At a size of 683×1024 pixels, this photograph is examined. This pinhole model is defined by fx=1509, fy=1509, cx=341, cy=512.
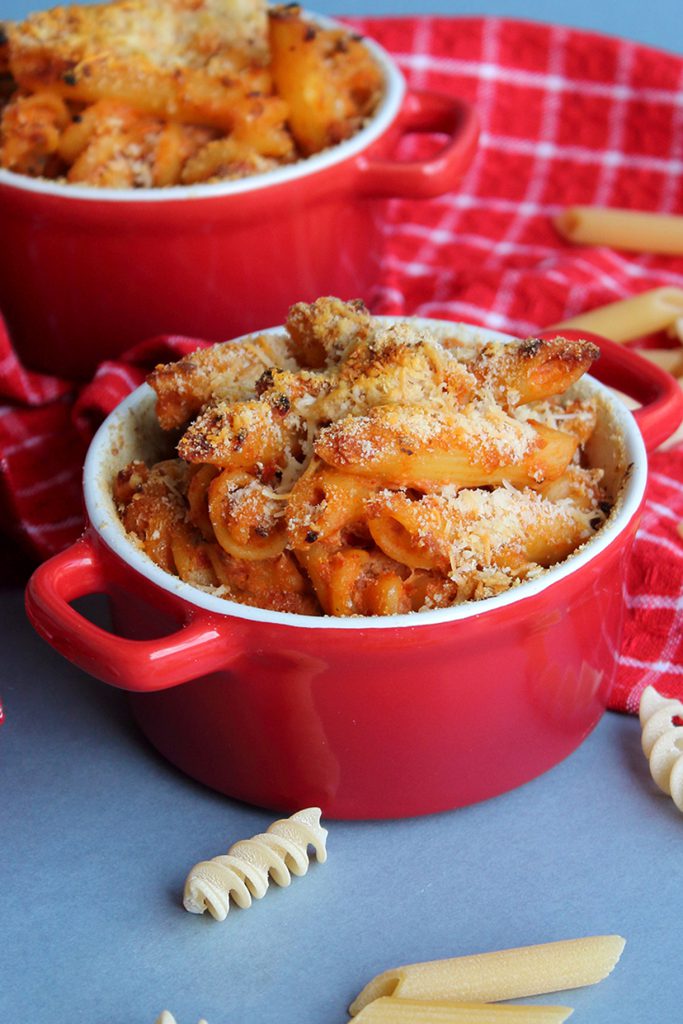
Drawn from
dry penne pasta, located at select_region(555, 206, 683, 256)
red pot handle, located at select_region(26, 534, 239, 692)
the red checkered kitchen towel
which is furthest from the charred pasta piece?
dry penne pasta, located at select_region(555, 206, 683, 256)

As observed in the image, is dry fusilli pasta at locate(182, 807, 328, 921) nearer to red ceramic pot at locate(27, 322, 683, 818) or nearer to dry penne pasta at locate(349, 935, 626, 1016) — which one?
red ceramic pot at locate(27, 322, 683, 818)

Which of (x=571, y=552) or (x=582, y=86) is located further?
(x=582, y=86)

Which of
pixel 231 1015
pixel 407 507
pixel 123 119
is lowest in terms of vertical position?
pixel 231 1015

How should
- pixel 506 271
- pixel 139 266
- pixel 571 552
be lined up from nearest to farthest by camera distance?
pixel 571 552
pixel 139 266
pixel 506 271

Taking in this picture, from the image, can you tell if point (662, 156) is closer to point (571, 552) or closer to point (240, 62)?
point (240, 62)

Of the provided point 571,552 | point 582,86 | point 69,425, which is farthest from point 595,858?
point 582,86

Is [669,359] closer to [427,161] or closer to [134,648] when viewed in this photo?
[427,161]

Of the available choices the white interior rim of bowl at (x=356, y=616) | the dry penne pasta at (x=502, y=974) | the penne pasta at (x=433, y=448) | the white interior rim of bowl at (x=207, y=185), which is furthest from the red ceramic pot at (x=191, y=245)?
the dry penne pasta at (x=502, y=974)

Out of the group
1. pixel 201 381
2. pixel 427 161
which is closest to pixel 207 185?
pixel 427 161
